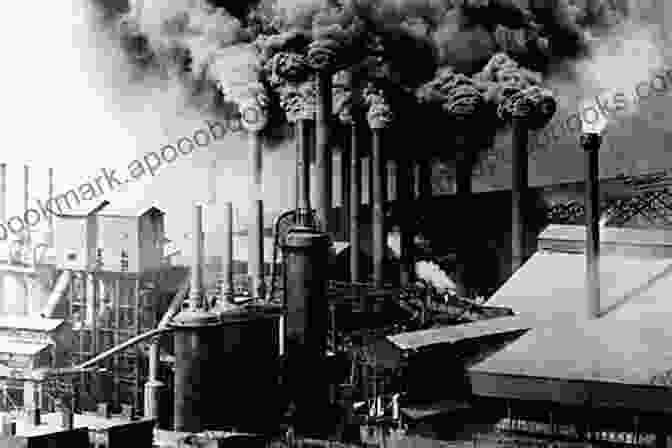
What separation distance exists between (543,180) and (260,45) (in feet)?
14.2

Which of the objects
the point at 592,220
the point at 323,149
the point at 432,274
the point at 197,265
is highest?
the point at 323,149

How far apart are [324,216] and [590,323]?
20.1 feet

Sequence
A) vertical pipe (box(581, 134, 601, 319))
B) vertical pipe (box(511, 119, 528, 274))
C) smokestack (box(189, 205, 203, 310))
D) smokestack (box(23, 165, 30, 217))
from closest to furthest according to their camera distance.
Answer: vertical pipe (box(581, 134, 601, 319)) → smokestack (box(189, 205, 203, 310)) → smokestack (box(23, 165, 30, 217)) → vertical pipe (box(511, 119, 528, 274))

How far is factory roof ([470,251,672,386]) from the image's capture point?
8047 mm

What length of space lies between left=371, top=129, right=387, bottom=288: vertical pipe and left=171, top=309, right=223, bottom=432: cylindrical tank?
4649mm

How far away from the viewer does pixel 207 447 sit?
9.51 meters

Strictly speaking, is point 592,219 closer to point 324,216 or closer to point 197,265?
point 197,265

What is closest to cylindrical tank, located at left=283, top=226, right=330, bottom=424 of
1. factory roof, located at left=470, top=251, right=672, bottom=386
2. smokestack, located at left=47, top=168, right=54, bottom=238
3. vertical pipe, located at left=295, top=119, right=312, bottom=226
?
vertical pipe, located at left=295, top=119, right=312, bottom=226

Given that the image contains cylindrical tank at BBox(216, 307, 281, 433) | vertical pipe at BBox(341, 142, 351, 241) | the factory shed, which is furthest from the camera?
vertical pipe at BBox(341, 142, 351, 241)

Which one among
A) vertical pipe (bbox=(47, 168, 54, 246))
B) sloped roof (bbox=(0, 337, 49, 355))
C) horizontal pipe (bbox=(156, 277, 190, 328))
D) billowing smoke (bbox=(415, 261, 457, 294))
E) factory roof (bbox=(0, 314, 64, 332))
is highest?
vertical pipe (bbox=(47, 168, 54, 246))

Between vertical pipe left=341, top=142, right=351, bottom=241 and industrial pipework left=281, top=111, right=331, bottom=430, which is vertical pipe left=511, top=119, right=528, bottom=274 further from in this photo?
industrial pipework left=281, top=111, right=331, bottom=430

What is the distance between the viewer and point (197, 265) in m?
10.9

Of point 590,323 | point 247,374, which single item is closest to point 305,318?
point 247,374

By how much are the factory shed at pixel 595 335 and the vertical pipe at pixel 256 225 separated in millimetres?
4688
